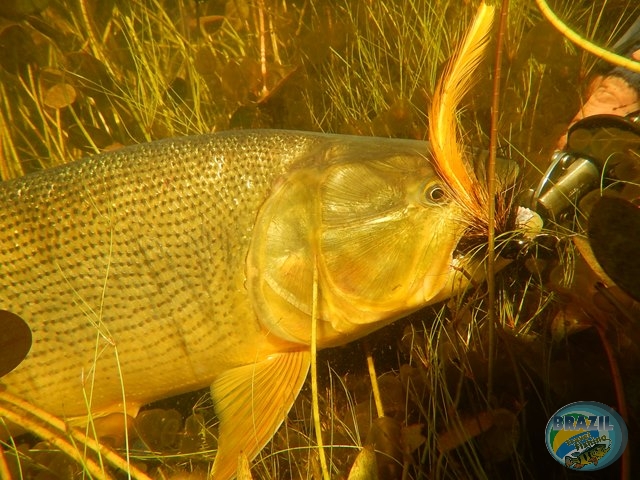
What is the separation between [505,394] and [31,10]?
3.95 metres

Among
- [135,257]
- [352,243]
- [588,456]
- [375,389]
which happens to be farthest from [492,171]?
[135,257]

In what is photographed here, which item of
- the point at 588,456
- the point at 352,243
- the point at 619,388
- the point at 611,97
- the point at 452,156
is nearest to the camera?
the point at 588,456

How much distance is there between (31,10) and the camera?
3473 mm

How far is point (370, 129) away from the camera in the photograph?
3.03 metres

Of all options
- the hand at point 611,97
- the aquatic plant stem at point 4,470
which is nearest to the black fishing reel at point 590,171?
the hand at point 611,97

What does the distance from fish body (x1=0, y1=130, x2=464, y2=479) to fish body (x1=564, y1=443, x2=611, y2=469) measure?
0.69m

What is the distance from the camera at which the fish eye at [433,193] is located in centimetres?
185

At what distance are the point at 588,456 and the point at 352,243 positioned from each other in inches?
40.6

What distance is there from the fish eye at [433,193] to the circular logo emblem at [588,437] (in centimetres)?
84

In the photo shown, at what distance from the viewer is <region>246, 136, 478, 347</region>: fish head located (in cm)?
184

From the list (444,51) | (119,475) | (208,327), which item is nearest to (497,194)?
(208,327)

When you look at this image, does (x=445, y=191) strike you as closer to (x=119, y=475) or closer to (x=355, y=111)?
(x=355, y=111)

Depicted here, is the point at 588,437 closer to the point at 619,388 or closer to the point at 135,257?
the point at 619,388

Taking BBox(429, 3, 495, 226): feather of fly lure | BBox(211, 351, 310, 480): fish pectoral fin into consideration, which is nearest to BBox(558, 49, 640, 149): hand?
BBox(429, 3, 495, 226): feather of fly lure
